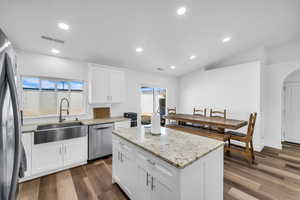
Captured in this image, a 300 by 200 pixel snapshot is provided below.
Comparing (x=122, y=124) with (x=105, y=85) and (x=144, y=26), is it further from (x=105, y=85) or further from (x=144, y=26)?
(x=144, y=26)

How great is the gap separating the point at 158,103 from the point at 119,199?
13.5 feet

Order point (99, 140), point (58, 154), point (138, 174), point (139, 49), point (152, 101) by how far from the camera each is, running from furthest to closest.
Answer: point (152, 101) < point (139, 49) < point (99, 140) < point (58, 154) < point (138, 174)

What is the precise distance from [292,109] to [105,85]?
5.89 m

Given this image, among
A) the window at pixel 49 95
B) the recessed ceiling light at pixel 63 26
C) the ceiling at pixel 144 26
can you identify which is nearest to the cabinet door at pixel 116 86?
the ceiling at pixel 144 26

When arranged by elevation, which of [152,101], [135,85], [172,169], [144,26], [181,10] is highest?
[181,10]

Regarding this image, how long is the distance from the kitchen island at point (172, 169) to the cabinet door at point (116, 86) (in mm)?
1912

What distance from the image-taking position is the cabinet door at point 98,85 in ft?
10.4

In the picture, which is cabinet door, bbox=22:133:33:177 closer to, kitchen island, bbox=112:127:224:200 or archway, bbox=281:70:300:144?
kitchen island, bbox=112:127:224:200

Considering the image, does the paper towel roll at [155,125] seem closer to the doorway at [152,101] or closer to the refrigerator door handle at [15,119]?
the refrigerator door handle at [15,119]

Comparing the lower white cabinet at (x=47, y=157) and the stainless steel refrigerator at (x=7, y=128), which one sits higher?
the stainless steel refrigerator at (x=7, y=128)

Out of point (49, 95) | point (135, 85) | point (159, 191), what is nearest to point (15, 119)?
point (159, 191)

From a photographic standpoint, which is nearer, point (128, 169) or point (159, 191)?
point (159, 191)

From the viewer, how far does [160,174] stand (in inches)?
48.4

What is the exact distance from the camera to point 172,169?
1.11 m
